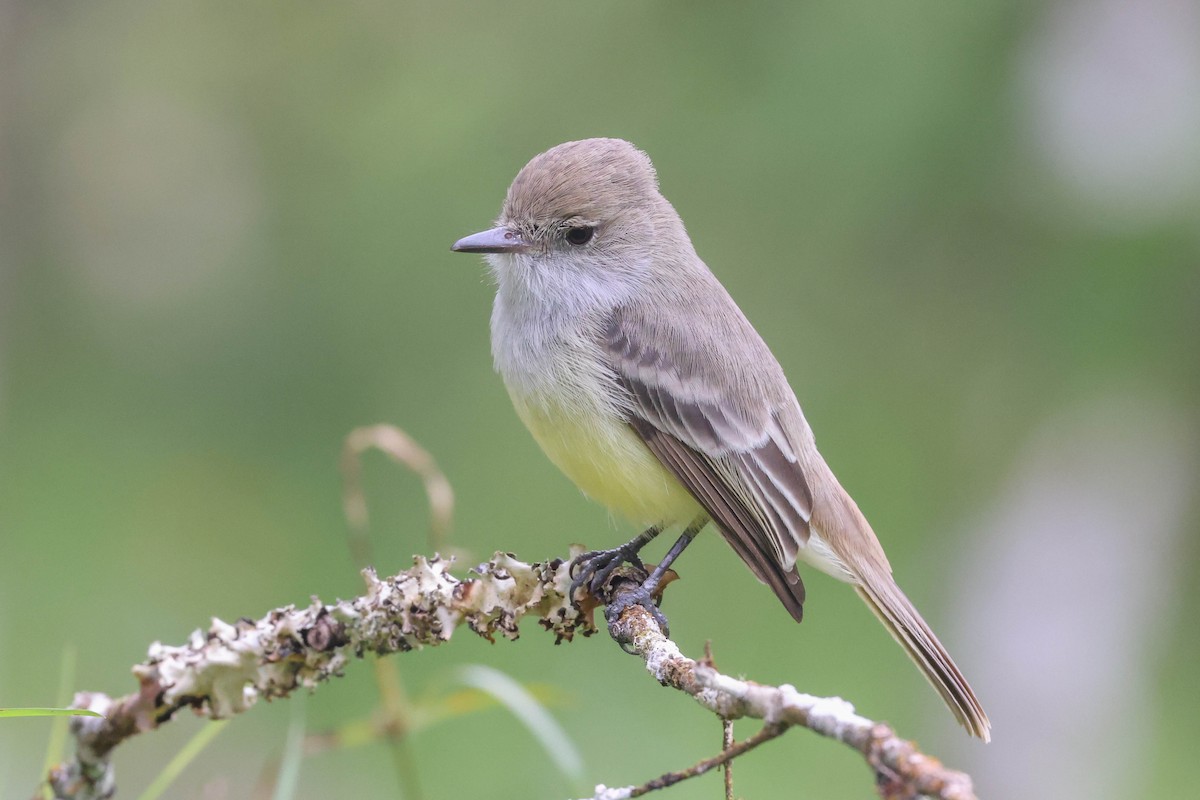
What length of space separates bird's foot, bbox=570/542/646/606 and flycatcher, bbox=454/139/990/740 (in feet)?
0.04

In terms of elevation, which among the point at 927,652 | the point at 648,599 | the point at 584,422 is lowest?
the point at 927,652

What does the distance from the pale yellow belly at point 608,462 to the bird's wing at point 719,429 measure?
66 millimetres

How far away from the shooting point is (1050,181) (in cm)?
685

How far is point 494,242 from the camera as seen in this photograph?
13.6 feet

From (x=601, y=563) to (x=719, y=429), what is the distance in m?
0.68

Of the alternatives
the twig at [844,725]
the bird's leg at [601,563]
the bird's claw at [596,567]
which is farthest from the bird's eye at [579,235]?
the twig at [844,725]

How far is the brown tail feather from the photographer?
371cm

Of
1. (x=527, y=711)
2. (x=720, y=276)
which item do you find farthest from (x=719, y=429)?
(x=720, y=276)

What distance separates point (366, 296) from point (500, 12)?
176 cm

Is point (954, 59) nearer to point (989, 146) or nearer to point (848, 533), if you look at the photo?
point (989, 146)

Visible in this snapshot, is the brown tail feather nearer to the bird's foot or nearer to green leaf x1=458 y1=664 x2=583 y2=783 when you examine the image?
the bird's foot

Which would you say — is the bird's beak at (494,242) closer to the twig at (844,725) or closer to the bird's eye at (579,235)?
the bird's eye at (579,235)

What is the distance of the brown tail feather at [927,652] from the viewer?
12.2 ft

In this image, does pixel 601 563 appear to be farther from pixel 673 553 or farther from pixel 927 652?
pixel 927 652
